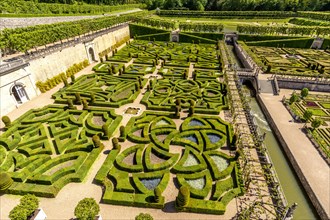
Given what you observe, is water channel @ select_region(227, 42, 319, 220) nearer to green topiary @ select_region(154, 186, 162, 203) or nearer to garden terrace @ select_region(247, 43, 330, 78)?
green topiary @ select_region(154, 186, 162, 203)

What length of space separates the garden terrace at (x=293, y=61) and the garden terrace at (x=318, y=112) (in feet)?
26.1

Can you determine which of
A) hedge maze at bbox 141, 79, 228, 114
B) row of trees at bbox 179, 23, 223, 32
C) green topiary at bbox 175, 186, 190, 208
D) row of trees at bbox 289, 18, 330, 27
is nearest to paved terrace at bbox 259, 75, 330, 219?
hedge maze at bbox 141, 79, 228, 114

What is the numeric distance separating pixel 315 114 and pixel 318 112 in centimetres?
100

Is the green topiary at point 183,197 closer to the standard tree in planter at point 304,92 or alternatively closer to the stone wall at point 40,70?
the stone wall at point 40,70


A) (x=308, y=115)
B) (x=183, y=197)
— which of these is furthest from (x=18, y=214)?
(x=308, y=115)

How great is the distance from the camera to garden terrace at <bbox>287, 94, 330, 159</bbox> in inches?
937

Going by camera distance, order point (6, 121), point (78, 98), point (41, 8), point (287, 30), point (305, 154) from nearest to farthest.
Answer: point (305, 154) < point (6, 121) < point (78, 98) < point (41, 8) < point (287, 30)

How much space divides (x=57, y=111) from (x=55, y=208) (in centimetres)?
1554

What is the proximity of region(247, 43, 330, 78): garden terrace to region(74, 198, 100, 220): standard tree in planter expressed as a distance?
137ft

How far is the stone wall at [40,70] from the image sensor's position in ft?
90.3

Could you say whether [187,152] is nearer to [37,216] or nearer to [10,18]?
[37,216]

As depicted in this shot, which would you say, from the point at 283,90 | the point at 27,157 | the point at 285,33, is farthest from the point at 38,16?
the point at 285,33

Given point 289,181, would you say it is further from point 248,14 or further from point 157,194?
point 248,14

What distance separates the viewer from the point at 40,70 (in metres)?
33.5
